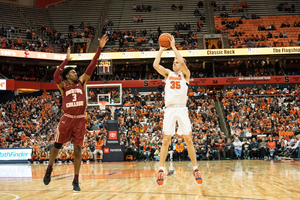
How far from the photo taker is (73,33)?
2909 centimetres

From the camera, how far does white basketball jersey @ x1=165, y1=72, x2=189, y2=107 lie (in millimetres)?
5176

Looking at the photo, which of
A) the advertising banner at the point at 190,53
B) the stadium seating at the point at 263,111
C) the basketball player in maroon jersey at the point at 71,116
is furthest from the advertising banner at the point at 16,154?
the basketball player in maroon jersey at the point at 71,116

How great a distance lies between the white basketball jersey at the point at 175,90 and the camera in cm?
518

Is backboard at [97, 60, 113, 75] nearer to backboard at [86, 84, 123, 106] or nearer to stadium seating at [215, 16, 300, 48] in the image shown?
backboard at [86, 84, 123, 106]

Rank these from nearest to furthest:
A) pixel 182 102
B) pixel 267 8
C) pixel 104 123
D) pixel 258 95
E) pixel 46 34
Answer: pixel 182 102, pixel 104 123, pixel 258 95, pixel 46 34, pixel 267 8

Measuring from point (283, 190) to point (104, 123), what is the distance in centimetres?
1567

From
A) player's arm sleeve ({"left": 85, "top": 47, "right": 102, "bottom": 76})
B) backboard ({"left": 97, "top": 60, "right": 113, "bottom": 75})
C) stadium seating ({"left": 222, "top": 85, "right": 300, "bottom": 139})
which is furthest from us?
backboard ({"left": 97, "top": 60, "right": 113, "bottom": 75})

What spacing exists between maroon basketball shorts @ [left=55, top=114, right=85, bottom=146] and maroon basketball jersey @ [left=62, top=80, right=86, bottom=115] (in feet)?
0.33

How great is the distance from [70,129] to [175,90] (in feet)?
6.33

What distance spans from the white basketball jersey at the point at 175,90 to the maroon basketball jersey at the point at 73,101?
1.48 meters

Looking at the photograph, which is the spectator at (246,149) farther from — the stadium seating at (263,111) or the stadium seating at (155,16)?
the stadium seating at (155,16)

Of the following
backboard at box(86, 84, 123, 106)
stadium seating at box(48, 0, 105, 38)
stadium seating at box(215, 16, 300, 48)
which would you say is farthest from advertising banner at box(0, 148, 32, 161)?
stadium seating at box(215, 16, 300, 48)

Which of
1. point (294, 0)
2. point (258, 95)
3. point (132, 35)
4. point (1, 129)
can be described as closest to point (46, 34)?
point (132, 35)

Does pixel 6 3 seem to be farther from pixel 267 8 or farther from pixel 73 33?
pixel 267 8
